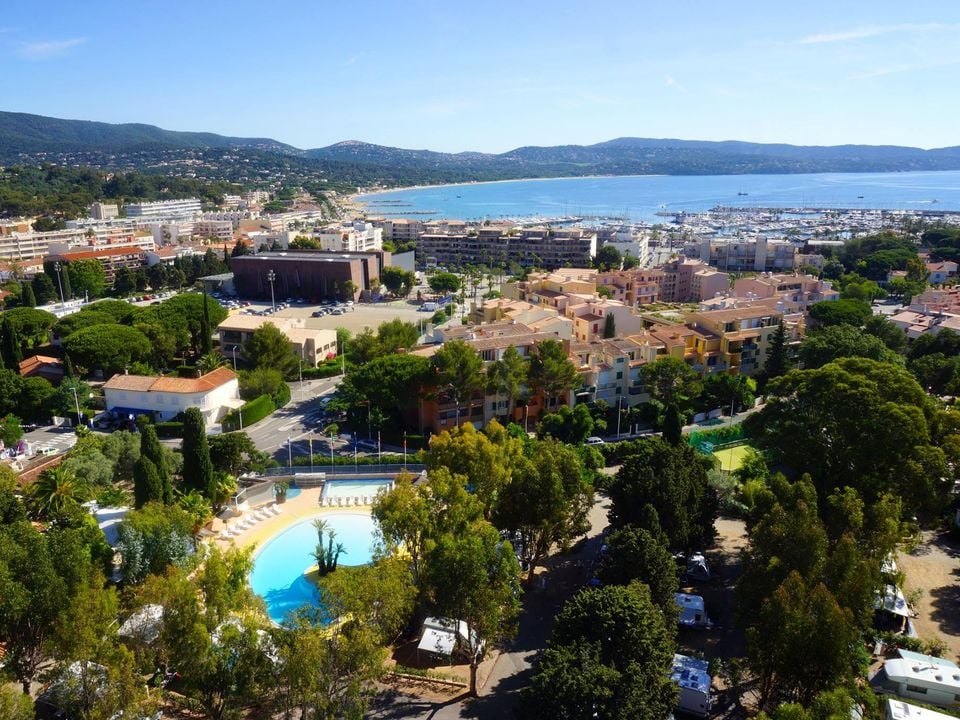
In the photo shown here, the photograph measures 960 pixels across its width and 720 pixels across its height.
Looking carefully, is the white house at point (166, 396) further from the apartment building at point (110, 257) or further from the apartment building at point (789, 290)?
the apartment building at point (110, 257)

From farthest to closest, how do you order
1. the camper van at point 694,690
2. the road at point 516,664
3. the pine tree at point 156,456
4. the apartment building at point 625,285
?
1. the apartment building at point 625,285
2. the pine tree at point 156,456
3. the road at point 516,664
4. the camper van at point 694,690

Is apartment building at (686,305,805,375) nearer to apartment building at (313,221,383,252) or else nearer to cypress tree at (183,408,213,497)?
cypress tree at (183,408,213,497)

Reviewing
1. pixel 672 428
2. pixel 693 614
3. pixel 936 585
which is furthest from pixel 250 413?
pixel 936 585

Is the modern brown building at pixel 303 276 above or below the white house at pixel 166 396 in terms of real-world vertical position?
above

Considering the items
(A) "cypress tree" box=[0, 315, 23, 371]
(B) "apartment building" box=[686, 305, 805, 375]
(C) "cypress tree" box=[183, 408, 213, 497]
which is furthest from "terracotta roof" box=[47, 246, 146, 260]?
(B) "apartment building" box=[686, 305, 805, 375]

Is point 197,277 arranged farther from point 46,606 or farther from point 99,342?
point 46,606

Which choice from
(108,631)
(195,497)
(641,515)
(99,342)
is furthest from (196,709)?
(99,342)

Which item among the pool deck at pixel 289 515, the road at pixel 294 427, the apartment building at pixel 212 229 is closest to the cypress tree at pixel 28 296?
the road at pixel 294 427
